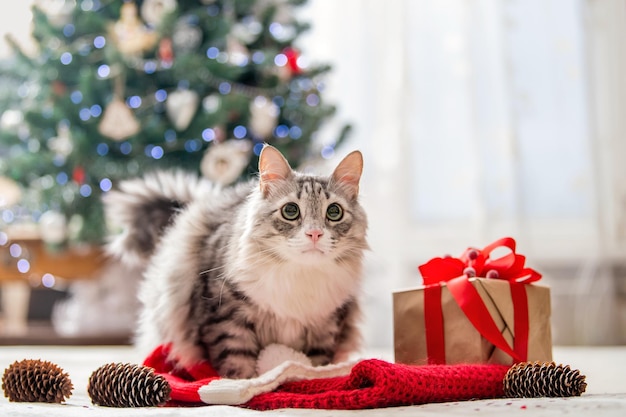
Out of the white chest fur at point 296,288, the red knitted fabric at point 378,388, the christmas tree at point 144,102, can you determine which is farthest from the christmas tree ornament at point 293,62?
the red knitted fabric at point 378,388

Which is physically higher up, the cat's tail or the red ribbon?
the cat's tail

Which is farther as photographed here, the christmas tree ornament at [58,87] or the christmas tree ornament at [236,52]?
the christmas tree ornament at [236,52]

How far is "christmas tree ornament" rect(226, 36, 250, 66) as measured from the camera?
2779 millimetres

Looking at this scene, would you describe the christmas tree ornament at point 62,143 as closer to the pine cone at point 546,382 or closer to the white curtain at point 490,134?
the white curtain at point 490,134

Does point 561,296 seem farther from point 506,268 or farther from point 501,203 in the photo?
point 506,268

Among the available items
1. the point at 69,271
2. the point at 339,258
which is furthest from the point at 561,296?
the point at 69,271

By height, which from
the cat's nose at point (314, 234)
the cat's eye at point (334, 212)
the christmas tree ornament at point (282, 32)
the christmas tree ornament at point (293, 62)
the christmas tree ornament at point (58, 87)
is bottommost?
the cat's nose at point (314, 234)

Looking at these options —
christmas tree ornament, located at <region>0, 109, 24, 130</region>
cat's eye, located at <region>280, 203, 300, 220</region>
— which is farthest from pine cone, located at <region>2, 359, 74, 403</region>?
christmas tree ornament, located at <region>0, 109, 24, 130</region>

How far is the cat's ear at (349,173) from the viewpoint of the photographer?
134 centimetres

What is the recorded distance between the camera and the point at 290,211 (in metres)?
1.28

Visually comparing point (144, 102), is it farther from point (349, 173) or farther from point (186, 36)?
point (349, 173)

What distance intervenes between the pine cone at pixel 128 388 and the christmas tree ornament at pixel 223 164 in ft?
4.69

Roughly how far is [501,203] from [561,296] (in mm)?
474

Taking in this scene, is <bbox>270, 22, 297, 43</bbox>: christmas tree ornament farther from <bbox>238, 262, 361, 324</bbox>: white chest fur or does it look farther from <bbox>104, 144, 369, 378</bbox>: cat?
<bbox>238, 262, 361, 324</bbox>: white chest fur
